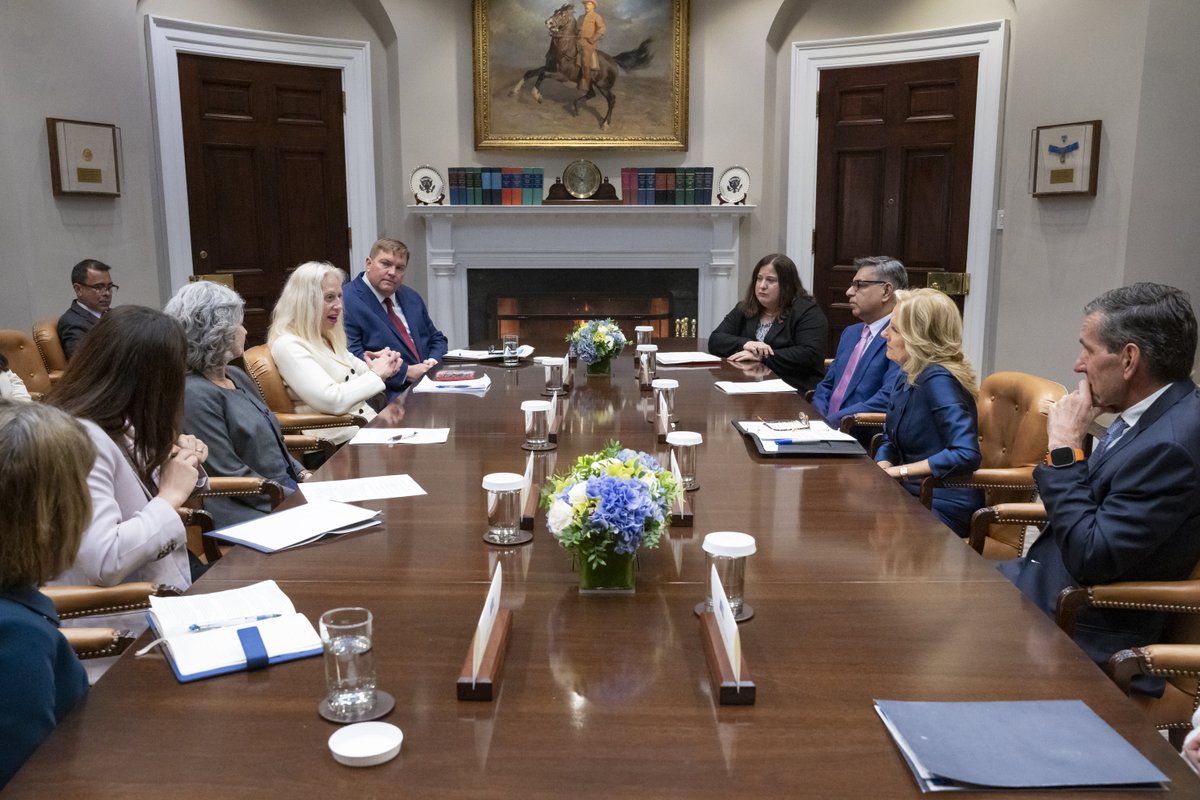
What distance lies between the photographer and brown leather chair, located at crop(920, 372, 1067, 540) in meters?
2.88

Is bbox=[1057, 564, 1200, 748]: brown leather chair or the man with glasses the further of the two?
the man with glasses

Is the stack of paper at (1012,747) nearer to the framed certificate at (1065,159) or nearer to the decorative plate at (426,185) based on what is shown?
the framed certificate at (1065,159)

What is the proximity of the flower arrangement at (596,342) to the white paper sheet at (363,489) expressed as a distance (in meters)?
1.61

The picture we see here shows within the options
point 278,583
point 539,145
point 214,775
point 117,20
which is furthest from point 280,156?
point 214,775

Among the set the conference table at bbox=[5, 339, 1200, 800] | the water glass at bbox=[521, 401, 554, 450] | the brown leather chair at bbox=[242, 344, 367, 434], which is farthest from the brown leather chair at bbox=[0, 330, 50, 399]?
the conference table at bbox=[5, 339, 1200, 800]

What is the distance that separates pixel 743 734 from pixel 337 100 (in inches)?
259

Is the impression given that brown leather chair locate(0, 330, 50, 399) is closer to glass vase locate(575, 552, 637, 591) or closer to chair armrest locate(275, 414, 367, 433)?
chair armrest locate(275, 414, 367, 433)

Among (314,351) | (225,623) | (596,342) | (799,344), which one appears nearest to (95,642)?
(225,623)

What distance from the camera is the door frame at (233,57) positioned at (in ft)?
20.4

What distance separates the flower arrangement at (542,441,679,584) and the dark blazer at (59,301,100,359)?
4571mm

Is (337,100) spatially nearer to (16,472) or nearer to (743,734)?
(16,472)

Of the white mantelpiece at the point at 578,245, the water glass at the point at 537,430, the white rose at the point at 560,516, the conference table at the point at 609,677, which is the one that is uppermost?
the white mantelpiece at the point at 578,245

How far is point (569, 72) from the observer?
714 cm

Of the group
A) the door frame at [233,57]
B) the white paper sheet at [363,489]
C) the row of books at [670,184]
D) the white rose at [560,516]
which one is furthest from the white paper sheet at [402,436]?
the row of books at [670,184]
